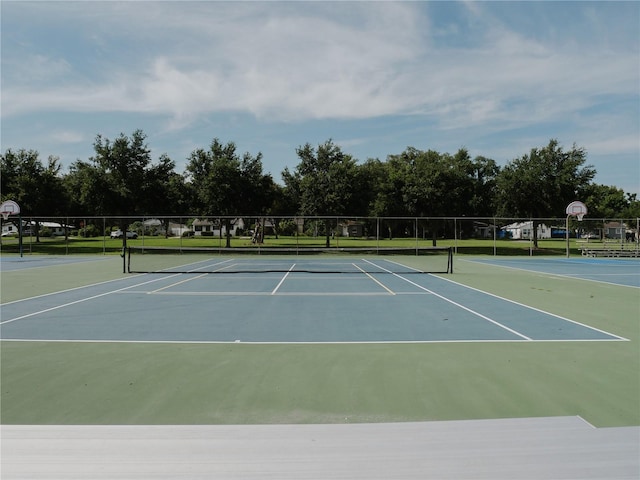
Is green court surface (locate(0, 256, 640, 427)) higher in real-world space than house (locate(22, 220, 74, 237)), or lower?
lower

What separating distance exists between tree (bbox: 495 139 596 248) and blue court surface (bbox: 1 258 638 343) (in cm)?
2239

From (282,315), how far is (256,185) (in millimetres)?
25332

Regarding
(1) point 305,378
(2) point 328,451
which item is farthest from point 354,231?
(2) point 328,451

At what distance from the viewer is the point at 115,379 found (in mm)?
5094

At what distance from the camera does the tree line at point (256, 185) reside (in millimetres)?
32594

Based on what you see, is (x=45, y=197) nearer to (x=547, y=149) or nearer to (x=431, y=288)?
(x=431, y=288)

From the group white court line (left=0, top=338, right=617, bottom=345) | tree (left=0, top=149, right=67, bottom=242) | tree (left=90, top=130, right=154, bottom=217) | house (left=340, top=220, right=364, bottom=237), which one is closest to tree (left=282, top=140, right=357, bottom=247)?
tree (left=90, top=130, right=154, bottom=217)

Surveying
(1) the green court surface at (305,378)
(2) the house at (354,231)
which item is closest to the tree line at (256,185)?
(1) the green court surface at (305,378)

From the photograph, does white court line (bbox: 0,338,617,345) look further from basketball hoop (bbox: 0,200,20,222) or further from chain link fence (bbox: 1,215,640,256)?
basketball hoop (bbox: 0,200,20,222)

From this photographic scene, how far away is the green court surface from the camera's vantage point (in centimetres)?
412

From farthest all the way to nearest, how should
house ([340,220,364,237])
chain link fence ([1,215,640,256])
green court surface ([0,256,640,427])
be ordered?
1. house ([340,220,364,237])
2. chain link fence ([1,215,640,256])
3. green court surface ([0,256,640,427])

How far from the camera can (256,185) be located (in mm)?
33469

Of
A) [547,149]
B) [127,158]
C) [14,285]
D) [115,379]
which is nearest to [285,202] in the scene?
[127,158]

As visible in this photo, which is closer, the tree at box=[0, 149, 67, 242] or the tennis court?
the tennis court
